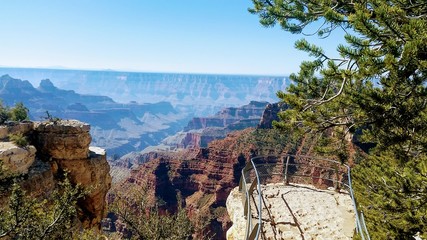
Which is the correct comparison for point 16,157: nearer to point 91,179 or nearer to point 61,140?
point 61,140

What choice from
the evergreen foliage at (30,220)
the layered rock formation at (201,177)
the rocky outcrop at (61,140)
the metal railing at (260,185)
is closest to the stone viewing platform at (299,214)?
the metal railing at (260,185)

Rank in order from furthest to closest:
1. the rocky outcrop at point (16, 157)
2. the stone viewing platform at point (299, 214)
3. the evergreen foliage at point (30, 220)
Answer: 1. the rocky outcrop at point (16, 157)
2. the evergreen foliage at point (30, 220)
3. the stone viewing platform at point (299, 214)

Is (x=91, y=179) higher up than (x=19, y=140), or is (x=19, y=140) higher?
(x=19, y=140)

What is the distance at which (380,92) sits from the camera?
7.67 m

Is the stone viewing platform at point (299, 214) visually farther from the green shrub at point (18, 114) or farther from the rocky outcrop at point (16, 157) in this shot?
the green shrub at point (18, 114)

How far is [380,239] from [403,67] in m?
4.20

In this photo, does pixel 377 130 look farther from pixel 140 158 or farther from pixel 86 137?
pixel 140 158

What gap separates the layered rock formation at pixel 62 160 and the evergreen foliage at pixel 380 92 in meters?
14.6

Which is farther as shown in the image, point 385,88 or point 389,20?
point 385,88

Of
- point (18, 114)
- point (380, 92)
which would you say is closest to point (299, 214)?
point (380, 92)

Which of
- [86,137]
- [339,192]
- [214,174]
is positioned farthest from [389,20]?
[214,174]

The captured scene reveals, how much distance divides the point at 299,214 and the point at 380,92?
375 cm

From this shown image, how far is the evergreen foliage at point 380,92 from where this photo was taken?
5.79 m

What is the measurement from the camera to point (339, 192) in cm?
1058
